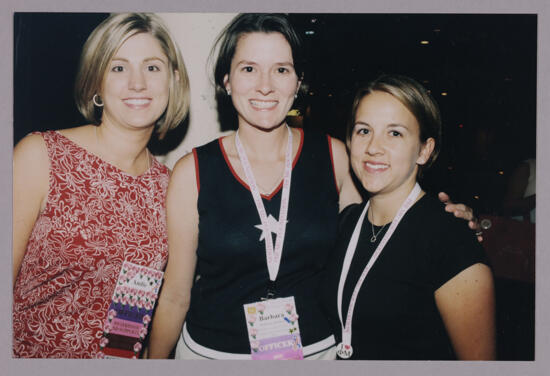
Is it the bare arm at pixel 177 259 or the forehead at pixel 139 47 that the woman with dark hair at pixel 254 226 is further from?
the forehead at pixel 139 47

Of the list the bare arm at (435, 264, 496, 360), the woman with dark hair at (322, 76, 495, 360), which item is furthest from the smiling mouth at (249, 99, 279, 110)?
the bare arm at (435, 264, 496, 360)

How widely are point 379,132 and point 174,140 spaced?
3.79 feet

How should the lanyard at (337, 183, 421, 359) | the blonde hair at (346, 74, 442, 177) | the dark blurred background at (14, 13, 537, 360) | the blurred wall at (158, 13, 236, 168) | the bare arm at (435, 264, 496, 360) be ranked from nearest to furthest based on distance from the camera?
the bare arm at (435, 264, 496, 360)
the blonde hair at (346, 74, 442, 177)
the lanyard at (337, 183, 421, 359)
the dark blurred background at (14, 13, 537, 360)
the blurred wall at (158, 13, 236, 168)

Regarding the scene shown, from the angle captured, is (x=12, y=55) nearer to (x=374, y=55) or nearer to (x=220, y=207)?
(x=220, y=207)

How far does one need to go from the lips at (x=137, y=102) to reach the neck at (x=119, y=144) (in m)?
0.14

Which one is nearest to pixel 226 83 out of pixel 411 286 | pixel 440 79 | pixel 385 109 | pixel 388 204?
pixel 385 109

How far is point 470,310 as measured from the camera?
1678mm

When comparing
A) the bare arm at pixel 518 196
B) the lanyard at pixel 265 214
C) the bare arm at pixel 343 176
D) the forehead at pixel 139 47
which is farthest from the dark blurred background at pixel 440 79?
the lanyard at pixel 265 214

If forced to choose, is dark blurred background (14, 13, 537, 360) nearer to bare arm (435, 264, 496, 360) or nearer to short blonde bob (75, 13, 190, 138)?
short blonde bob (75, 13, 190, 138)

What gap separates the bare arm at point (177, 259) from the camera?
77.6 inches

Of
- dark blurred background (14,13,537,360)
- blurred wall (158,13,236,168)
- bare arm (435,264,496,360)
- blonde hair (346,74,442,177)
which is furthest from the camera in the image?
blurred wall (158,13,236,168)

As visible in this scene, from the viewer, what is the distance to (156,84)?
2020 mm

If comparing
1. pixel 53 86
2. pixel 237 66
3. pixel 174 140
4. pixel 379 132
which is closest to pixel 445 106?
pixel 379 132

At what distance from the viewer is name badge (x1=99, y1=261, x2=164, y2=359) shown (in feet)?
6.75
